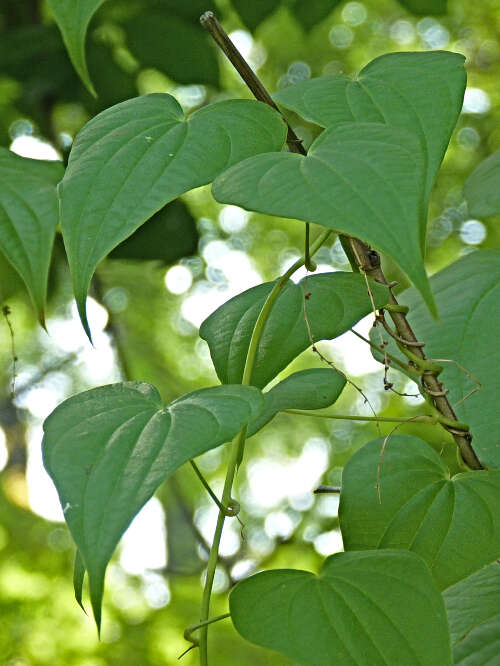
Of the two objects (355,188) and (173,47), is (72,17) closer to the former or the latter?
(355,188)

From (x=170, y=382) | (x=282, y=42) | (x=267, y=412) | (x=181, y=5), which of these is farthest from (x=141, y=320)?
(x=267, y=412)

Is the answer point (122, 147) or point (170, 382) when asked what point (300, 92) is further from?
point (170, 382)

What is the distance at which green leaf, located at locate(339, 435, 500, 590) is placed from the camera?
262mm

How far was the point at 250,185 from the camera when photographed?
197mm

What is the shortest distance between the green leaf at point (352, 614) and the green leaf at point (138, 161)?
0.10 m

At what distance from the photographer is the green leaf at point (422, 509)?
0.26 meters

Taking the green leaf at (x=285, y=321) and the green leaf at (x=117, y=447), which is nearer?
the green leaf at (x=117, y=447)

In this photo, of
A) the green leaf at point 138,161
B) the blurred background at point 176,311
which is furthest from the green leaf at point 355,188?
the blurred background at point 176,311

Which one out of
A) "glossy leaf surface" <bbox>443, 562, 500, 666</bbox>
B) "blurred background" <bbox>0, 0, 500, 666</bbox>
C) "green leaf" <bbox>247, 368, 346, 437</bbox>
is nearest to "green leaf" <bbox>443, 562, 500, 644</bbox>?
"glossy leaf surface" <bbox>443, 562, 500, 666</bbox>

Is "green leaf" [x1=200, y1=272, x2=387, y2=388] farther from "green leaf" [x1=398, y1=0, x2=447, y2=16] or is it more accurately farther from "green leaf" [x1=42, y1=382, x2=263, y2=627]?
"green leaf" [x1=398, y1=0, x2=447, y2=16]

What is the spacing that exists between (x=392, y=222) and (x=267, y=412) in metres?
0.14

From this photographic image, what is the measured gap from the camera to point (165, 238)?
2.71 feet

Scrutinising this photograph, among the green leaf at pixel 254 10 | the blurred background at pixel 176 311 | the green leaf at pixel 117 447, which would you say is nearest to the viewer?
the green leaf at pixel 117 447

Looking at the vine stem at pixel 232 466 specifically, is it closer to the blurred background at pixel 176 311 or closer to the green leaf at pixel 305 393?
the green leaf at pixel 305 393
